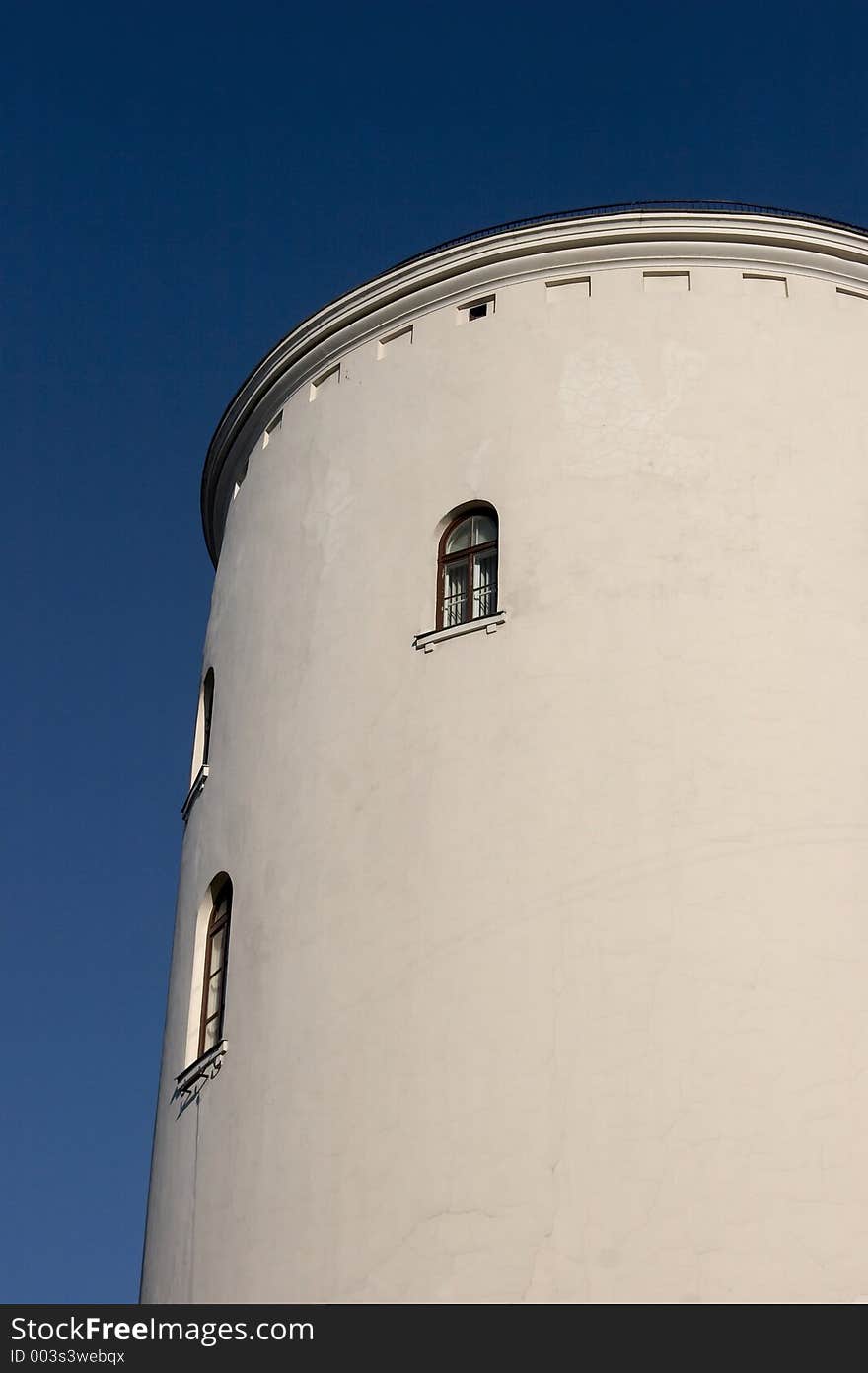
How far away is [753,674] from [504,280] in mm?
5527

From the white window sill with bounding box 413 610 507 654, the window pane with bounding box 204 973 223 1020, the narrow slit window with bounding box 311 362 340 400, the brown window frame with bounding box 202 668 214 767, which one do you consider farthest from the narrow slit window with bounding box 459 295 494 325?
the window pane with bounding box 204 973 223 1020

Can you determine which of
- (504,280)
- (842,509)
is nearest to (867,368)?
(842,509)

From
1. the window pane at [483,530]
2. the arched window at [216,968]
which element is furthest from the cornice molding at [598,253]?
the arched window at [216,968]

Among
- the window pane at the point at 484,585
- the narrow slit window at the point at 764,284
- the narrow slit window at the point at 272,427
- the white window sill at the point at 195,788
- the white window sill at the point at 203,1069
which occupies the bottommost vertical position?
the white window sill at the point at 203,1069

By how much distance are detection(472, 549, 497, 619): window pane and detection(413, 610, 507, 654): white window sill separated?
0.70 ft

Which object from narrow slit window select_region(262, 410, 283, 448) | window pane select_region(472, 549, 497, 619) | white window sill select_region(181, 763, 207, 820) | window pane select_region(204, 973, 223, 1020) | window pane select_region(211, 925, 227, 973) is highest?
narrow slit window select_region(262, 410, 283, 448)

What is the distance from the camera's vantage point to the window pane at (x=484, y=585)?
18688 mm

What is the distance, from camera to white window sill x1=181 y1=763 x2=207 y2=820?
20656mm

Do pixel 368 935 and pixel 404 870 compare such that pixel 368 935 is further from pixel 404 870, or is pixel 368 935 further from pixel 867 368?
pixel 867 368

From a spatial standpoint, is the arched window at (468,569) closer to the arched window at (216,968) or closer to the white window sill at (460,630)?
the white window sill at (460,630)

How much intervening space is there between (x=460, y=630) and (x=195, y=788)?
13.1ft

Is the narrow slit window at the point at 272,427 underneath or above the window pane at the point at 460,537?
above

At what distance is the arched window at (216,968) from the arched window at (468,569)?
11.4 ft

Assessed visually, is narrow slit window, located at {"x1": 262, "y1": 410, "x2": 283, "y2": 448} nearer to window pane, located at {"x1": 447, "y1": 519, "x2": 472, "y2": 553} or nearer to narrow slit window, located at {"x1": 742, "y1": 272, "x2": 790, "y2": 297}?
window pane, located at {"x1": 447, "y1": 519, "x2": 472, "y2": 553}
